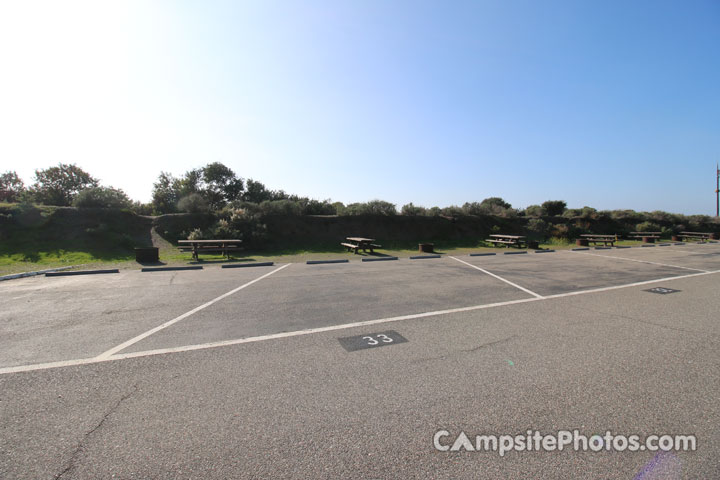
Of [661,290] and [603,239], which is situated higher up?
[603,239]

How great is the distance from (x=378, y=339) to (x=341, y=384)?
127cm

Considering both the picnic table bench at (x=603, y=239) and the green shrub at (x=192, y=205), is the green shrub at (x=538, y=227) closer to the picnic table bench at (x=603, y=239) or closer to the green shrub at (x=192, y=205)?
A: the picnic table bench at (x=603, y=239)

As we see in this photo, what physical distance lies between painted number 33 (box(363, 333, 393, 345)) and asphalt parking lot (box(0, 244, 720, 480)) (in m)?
0.20

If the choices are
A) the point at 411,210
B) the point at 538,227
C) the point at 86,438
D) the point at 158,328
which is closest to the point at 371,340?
the point at 86,438

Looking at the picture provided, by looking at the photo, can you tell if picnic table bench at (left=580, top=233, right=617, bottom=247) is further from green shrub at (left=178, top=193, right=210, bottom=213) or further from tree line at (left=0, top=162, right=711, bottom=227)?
green shrub at (left=178, top=193, right=210, bottom=213)

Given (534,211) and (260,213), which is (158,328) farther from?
(534,211)

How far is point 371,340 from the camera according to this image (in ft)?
13.4

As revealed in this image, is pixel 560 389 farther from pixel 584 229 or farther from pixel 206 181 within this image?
pixel 206 181

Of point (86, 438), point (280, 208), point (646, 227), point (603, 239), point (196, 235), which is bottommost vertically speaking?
point (86, 438)

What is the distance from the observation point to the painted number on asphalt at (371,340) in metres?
3.89

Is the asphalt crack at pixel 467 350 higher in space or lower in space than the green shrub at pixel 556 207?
lower

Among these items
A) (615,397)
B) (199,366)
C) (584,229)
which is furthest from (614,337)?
(584,229)

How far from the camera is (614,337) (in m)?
4.18

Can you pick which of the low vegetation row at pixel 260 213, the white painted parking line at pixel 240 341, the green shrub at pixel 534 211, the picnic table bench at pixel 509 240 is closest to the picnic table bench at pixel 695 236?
the low vegetation row at pixel 260 213
